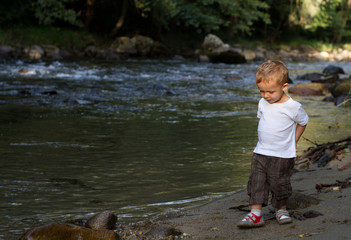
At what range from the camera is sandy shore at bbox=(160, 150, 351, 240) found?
127 inches

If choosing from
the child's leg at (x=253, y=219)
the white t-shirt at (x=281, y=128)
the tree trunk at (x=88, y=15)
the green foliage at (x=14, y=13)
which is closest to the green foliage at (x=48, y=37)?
the green foliage at (x=14, y=13)

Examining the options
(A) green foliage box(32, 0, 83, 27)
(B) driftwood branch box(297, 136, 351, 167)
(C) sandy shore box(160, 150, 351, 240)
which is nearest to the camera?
(C) sandy shore box(160, 150, 351, 240)

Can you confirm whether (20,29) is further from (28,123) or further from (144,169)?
(144,169)

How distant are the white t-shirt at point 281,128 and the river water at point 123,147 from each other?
105 cm

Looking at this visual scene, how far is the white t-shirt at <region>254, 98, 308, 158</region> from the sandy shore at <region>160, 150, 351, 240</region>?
18.6 inches

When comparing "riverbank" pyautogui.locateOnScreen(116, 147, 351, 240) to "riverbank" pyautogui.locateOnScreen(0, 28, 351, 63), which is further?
"riverbank" pyautogui.locateOnScreen(0, 28, 351, 63)

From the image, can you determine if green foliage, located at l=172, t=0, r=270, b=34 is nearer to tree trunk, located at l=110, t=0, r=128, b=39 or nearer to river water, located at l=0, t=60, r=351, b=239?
tree trunk, located at l=110, t=0, r=128, b=39

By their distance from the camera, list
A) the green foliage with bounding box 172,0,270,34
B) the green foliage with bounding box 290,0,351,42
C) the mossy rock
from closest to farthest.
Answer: the mossy rock < the green foliage with bounding box 172,0,270,34 < the green foliage with bounding box 290,0,351,42

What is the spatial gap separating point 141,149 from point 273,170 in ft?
9.82

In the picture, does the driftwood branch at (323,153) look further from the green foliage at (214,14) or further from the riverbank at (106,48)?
the green foliage at (214,14)

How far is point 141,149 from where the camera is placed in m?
6.32

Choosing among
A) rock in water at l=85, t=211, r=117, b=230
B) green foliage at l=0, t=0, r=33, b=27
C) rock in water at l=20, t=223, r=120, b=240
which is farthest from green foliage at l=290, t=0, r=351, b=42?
rock in water at l=20, t=223, r=120, b=240

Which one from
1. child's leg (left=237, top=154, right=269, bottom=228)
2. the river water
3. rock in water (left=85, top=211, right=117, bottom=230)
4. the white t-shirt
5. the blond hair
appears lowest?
the river water

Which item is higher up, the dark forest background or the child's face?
the dark forest background
